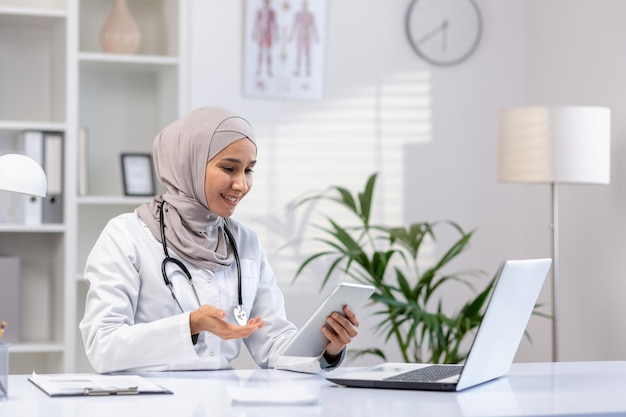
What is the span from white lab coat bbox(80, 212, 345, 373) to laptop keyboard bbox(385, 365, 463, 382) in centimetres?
24

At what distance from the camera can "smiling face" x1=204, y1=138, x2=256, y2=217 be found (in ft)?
7.62

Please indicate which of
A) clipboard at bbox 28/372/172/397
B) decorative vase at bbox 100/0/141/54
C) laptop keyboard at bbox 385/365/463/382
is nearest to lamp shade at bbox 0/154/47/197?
clipboard at bbox 28/372/172/397

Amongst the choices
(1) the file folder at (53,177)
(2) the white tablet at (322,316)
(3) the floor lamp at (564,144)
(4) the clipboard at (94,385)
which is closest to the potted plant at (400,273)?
(3) the floor lamp at (564,144)

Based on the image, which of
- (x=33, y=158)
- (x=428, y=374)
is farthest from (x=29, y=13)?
(x=428, y=374)

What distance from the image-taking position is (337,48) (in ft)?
13.5

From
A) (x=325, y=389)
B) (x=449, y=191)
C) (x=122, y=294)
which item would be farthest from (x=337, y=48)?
(x=325, y=389)

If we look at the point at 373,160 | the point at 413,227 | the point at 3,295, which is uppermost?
the point at 373,160

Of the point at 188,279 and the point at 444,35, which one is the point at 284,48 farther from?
the point at 188,279

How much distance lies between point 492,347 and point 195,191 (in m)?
0.89

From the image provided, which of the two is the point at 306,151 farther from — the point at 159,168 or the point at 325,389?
the point at 325,389

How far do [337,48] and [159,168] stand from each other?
1.82 meters

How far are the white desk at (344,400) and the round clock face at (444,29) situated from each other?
2.47 metres

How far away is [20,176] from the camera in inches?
71.6

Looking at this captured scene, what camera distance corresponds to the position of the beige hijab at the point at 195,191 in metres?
2.30
